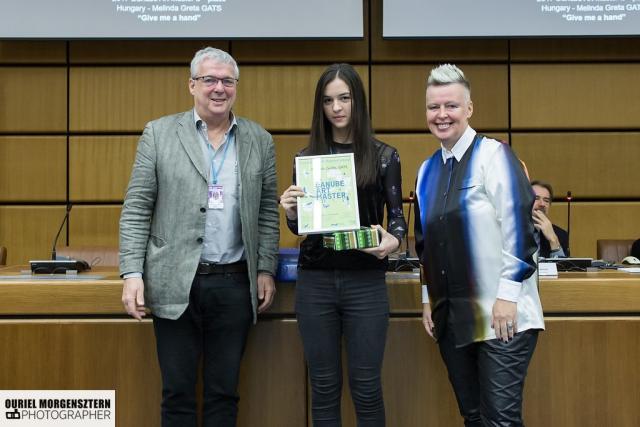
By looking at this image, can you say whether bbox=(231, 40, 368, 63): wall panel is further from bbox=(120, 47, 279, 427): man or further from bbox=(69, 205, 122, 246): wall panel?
bbox=(120, 47, 279, 427): man

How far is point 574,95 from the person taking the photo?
15.2 feet

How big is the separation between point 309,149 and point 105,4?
3169mm

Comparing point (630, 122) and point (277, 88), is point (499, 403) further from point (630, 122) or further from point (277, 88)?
point (630, 122)

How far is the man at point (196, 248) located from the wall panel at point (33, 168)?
10.1ft

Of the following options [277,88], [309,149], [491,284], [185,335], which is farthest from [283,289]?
[277,88]

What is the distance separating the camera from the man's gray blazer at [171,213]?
1.82m

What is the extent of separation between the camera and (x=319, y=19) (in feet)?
14.3

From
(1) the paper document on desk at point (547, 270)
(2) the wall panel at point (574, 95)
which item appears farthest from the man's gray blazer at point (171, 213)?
(2) the wall panel at point (574, 95)

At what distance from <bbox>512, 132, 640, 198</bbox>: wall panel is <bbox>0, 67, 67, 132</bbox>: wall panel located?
11.2 feet

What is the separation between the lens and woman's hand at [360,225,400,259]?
170 centimetres

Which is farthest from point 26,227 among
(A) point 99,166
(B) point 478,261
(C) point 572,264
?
(B) point 478,261

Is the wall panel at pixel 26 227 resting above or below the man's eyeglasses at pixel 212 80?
below

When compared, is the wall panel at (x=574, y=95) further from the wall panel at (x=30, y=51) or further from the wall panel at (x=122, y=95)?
the wall panel at (x=30, y=51)

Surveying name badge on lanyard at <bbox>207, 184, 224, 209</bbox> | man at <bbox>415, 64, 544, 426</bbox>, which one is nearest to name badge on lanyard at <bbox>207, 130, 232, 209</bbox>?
name badge on lanyard at <bbox>207, 184, 224, 209</bbox>
